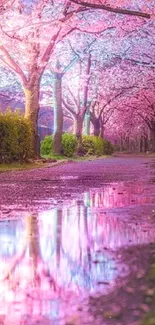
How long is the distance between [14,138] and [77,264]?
60.1 feet

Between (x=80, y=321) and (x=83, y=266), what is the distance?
1.53m

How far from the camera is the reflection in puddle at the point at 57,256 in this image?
355 centimetres

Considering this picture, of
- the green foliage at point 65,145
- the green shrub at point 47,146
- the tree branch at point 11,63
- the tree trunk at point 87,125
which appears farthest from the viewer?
the tree trunk at point 87,125

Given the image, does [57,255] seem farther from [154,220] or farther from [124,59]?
[124,59]

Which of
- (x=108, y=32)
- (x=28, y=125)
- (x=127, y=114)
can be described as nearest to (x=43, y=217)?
(x=28, y=125)

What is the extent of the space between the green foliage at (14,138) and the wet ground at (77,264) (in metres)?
12.9

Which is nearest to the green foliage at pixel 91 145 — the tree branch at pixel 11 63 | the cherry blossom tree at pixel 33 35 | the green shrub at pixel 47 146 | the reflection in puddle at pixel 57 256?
the green shrub at pixel 47 146

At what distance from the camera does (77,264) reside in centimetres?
468

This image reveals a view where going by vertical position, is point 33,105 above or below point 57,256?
above

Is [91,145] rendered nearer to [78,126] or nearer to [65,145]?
[78,126]

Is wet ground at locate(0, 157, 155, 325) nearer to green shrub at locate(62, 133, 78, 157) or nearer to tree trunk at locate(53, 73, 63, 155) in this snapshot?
tree trunk at locate(53, 73, 63, 155)

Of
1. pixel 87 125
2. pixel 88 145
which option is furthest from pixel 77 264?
pixel 87 125

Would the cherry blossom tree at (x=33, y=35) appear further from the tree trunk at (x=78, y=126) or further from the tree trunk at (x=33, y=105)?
the tree trunk at (x=78, y=126)

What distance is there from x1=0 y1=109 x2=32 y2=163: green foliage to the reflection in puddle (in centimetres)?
1328
